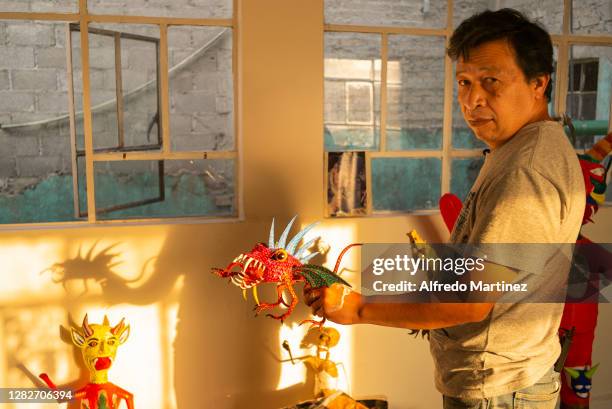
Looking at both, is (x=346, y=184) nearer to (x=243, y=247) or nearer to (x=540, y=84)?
(x=243, y=247)

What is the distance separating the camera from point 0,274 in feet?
6.79

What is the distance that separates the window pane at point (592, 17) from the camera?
3207mm

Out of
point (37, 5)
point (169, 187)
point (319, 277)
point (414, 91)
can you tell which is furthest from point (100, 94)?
point (319, 277)

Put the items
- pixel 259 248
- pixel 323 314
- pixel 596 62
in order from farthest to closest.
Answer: pixel 596 62
pixel 259 248
pixel 323 314

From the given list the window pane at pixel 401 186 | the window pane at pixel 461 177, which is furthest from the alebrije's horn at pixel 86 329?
the window pane at pixel 461 177

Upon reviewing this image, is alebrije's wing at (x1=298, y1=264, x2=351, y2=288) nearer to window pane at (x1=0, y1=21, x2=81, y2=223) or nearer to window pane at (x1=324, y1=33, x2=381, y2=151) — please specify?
window pane at (x1=0, y1=21, x2=81, y2=223)

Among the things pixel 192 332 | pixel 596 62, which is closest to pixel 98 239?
pixel 192 332

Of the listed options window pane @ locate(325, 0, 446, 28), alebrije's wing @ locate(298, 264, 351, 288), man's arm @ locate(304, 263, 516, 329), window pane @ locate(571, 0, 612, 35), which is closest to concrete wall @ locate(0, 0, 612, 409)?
alebrije's wing @ locate(298, 264, 351, 288)

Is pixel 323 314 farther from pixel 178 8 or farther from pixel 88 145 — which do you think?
pixel 178 8

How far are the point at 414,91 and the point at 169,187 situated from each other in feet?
8.54

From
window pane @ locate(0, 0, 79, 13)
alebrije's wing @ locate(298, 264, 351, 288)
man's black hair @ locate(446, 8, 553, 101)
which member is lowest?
alebrije's wing @ locate(298, 264, 351, 288)

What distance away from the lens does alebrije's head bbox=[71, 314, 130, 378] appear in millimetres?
2064

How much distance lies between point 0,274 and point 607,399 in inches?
103

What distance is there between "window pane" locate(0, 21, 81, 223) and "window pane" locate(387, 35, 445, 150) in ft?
10.1
